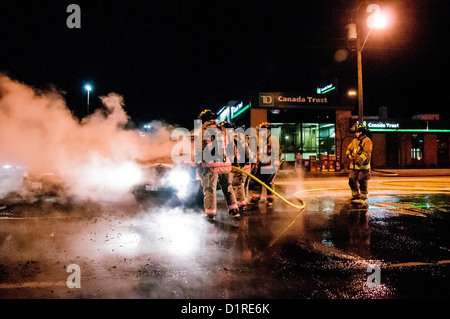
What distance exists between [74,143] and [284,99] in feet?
56.3

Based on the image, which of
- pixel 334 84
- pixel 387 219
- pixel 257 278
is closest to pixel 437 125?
pixel 334 84

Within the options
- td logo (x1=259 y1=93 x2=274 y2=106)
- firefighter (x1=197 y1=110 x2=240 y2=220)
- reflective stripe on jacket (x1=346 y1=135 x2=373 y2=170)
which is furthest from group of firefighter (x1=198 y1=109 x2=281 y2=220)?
td logo (x1=259 y1=93 x2=274 y2=106)

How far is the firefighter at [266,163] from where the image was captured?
744 cm

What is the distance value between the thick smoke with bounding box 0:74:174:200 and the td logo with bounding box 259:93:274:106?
14.0 metres

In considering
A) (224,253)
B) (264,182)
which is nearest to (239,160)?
(264,182)

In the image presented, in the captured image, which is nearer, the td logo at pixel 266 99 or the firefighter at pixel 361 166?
the firefighter at pixel 361 166

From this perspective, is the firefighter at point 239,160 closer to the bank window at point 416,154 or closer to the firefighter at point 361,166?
the firefighter at point 361,166

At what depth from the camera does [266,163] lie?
7438 millimetres

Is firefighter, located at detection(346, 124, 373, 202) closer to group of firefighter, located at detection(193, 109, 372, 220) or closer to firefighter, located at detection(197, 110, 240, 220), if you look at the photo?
group of firefighter, located at detection(193, 109, 372, 220)

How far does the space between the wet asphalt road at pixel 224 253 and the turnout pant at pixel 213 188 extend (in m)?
0.32

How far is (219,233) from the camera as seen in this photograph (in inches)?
200

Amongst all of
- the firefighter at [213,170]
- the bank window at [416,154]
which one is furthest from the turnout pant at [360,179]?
the bank window at [416,154]
